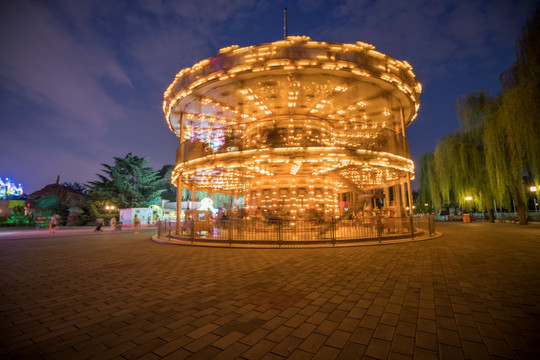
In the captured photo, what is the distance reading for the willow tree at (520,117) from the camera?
25.7 ft

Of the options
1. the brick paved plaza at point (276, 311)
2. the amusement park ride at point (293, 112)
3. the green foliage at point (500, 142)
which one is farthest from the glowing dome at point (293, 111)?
the brick paved plaza at point (276, 311)

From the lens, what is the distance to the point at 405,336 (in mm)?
2613

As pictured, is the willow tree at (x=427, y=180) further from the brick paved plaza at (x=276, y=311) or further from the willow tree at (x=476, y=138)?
the brick paved plaza at (x=276, y=311)

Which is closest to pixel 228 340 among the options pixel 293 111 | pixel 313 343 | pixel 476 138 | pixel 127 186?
pixel 313 343

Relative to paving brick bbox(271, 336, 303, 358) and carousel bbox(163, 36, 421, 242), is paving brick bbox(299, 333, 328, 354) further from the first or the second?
carousel bbox(163, 36, 421, 242)

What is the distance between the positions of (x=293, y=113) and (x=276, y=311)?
15.3 metres

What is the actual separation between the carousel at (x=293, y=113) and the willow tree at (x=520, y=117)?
4358mm

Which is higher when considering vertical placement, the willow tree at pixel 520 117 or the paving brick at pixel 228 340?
the willow tree at pixel 520 117

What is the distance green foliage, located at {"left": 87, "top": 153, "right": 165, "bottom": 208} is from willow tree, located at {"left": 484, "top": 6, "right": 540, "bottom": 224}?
4240cm

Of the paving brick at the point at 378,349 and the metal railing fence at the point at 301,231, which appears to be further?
the metal railing fence at the point at 301,231

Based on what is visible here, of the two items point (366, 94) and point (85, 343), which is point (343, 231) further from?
point (85, 343)

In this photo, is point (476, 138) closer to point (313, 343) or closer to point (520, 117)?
point (520, 117)

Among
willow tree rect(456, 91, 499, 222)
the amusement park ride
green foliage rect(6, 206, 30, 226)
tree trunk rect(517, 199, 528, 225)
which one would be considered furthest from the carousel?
green foliage rect(6, 206, 30, 226)

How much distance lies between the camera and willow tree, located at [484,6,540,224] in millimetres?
7820
